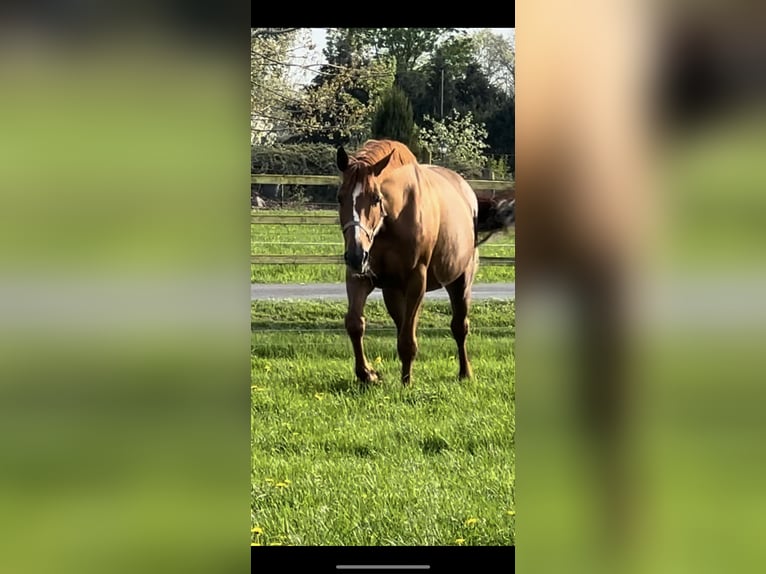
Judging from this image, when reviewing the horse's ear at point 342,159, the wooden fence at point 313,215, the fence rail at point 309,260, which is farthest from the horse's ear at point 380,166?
the fence rail at point 309,260

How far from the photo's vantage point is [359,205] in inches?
116

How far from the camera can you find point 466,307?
3.44 m

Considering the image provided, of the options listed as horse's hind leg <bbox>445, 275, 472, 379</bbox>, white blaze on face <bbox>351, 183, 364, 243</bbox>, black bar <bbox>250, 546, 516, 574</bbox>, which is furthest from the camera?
horse's hind leg <bbox>445, 275, 472, 379</bbox>

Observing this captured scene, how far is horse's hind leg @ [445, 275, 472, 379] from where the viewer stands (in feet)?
11.2

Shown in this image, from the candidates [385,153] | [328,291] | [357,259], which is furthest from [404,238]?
[328,291]

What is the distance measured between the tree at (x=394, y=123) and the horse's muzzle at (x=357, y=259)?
54cm

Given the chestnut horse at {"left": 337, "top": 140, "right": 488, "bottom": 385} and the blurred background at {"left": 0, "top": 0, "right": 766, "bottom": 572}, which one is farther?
the chestnut horse at {"left": 337, "top": 140, "right": 488, "bottom": 385}

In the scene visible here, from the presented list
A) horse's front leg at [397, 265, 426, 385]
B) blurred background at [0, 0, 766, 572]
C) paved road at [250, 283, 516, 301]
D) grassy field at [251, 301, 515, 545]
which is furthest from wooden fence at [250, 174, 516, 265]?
blurred background at [0, 0, 766, 572]

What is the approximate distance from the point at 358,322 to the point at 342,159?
727mm

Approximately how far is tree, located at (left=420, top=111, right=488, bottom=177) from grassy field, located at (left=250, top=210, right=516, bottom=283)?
0.34 m

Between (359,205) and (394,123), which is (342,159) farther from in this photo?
(394,123)

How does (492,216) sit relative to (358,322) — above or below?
above
